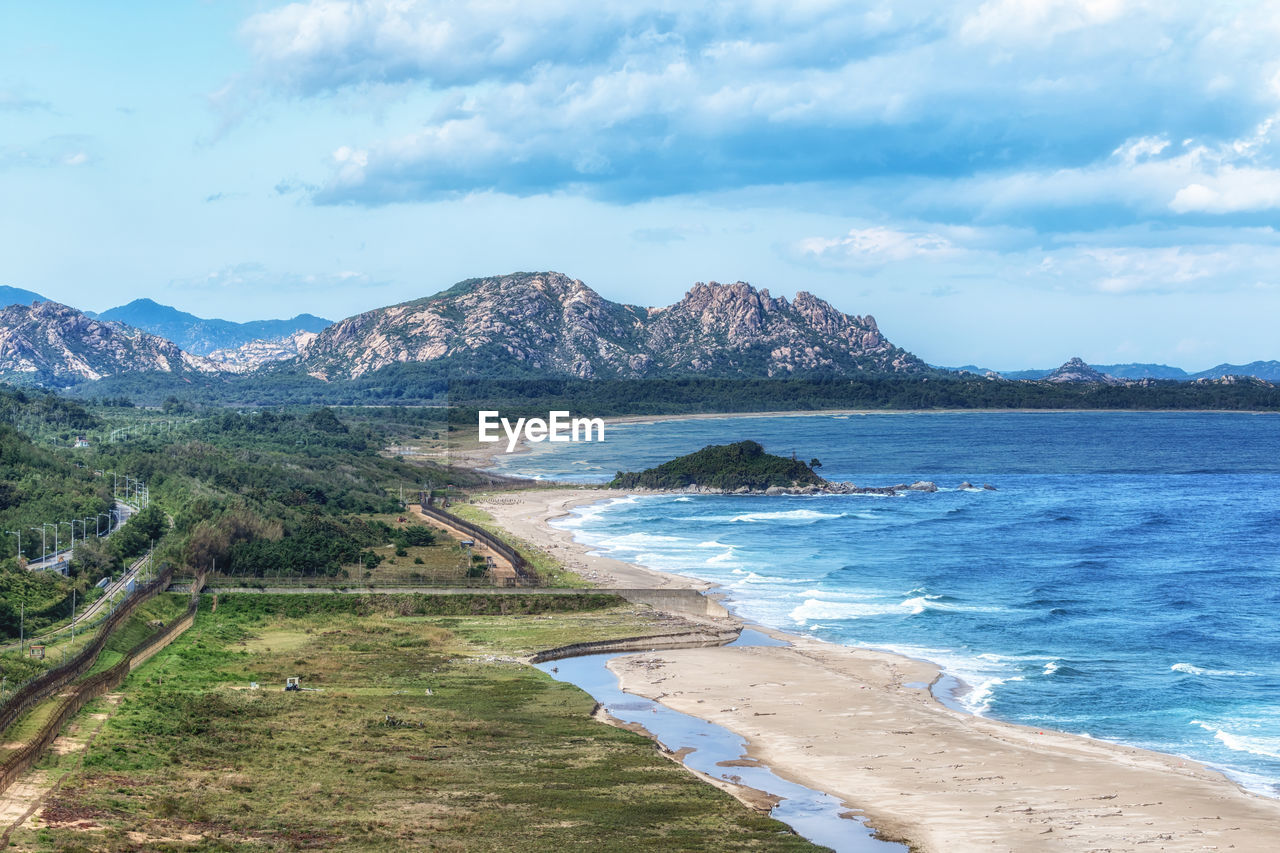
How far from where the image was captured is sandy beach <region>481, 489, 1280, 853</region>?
128ft

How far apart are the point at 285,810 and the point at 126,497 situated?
7833 cm

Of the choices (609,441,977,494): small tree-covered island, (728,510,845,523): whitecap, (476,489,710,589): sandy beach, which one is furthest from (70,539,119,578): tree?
(609,441,977,494): small tree-covered island

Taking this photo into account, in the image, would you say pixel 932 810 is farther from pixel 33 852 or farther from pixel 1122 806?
pixel 33 852

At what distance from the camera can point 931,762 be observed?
46.5m

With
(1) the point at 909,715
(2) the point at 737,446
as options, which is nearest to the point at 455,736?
(1) the point at 909,715

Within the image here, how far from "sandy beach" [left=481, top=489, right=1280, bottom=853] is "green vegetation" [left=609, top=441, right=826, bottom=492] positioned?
80.3 meters

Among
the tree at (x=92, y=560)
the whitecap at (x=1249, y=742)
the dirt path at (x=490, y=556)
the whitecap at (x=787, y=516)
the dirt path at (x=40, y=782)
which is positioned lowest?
the whitecap at (x=1249, y=742)

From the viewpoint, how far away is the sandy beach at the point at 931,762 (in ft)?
128

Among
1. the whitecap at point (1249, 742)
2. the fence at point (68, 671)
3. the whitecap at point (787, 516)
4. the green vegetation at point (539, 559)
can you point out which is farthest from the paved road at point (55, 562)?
the whitecap at point (1249, 742)

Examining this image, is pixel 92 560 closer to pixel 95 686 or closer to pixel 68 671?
pixel 68 671

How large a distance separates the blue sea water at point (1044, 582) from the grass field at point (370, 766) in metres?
19.7

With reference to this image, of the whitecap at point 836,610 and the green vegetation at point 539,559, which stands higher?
the green vegetation at point 539,559

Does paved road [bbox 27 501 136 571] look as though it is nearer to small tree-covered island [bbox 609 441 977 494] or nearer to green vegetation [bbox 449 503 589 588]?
green vegetation [bbox 449 503 589 588]

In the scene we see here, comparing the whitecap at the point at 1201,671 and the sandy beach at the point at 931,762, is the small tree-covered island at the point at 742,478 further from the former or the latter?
the whitecap at the point at 1201,671
